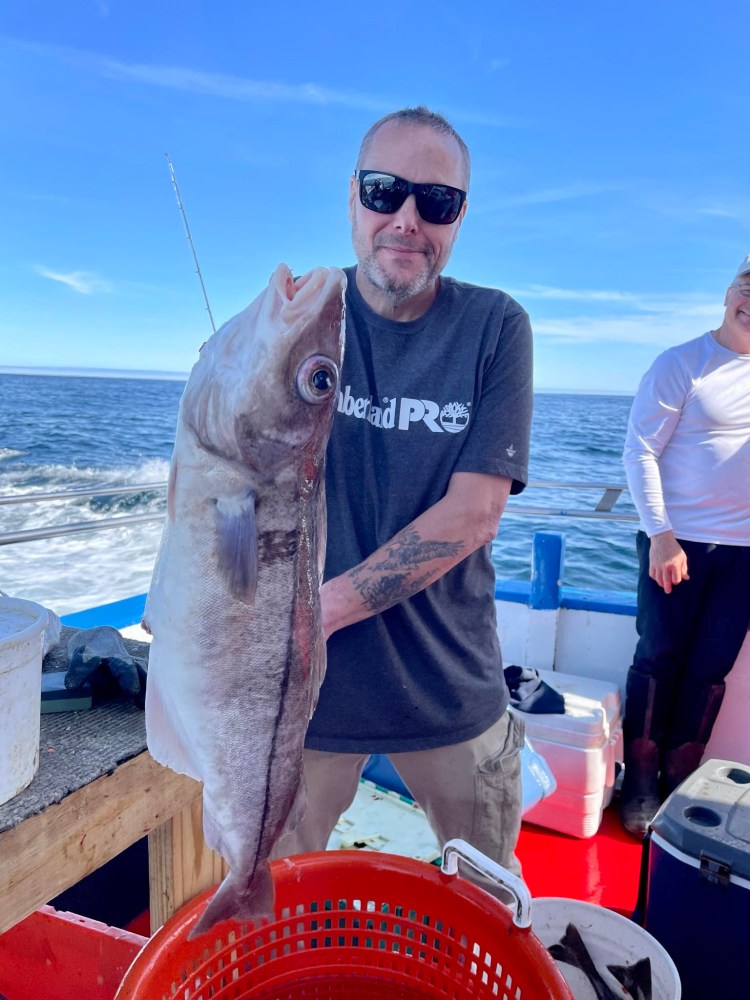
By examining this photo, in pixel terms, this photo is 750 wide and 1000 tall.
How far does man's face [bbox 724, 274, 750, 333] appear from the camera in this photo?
12.2ft

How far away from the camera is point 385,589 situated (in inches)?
78.0

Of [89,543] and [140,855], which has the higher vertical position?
[140,855]

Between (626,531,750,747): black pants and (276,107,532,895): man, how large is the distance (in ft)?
6.42

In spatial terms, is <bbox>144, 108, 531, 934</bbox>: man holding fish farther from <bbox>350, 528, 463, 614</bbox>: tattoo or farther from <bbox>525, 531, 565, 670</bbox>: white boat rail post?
<bbox>525, 531, 565, 670</bbox>: white boat rail post

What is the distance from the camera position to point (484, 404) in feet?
7.12

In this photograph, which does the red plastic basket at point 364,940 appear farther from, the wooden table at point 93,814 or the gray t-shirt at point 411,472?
the gray t-shirt at point 411,472

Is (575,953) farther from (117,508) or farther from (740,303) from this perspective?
(117,508)

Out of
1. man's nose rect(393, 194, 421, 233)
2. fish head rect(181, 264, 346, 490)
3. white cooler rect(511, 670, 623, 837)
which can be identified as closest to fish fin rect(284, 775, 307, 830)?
fish head rect(181, 264, 346, 490)

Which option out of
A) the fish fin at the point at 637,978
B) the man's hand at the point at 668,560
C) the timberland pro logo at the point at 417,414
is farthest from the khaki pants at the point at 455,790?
→ the man's hand at the point at 668,560

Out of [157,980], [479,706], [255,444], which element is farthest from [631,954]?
[255,444]

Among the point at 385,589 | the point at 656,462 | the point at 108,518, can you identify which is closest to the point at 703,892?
the point at 385,589

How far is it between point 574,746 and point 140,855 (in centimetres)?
224

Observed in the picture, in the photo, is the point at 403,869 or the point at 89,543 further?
the point at 89,543

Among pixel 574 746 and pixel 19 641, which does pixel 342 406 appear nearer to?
pixel 19 641
